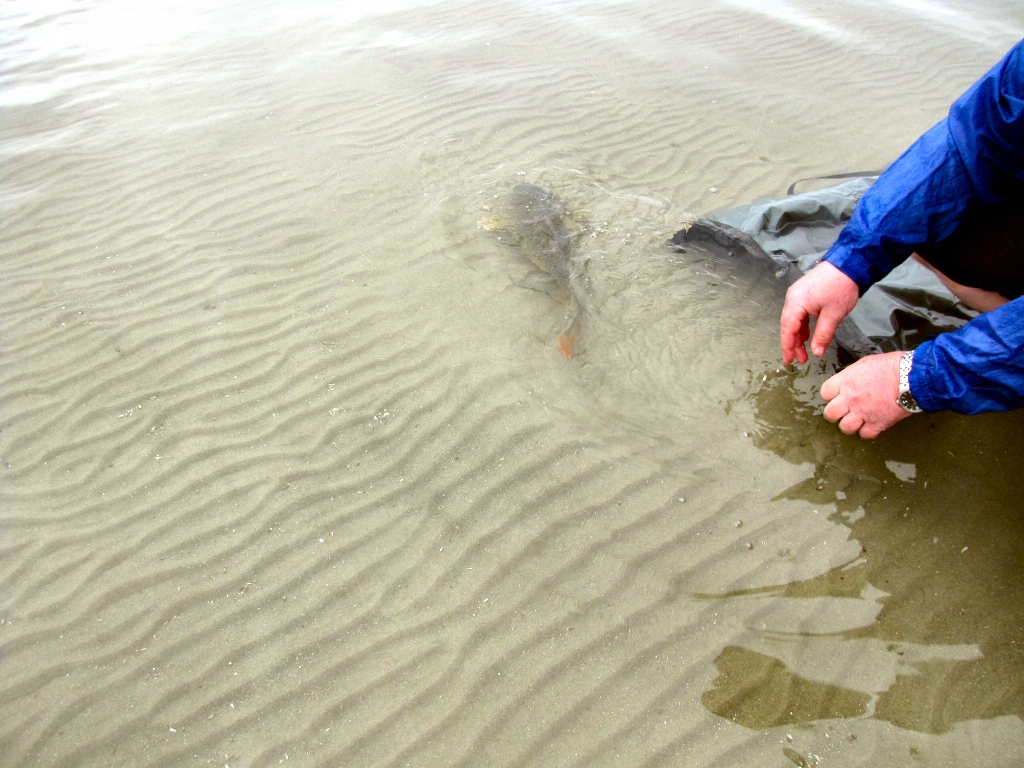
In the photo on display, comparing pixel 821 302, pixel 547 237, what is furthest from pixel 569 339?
pixel 821 302

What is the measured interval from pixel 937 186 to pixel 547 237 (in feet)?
6.59

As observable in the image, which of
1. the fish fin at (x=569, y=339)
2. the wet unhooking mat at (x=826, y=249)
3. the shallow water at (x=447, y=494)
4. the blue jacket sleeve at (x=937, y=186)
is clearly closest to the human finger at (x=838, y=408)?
the shallow water at (x=447, y=494)

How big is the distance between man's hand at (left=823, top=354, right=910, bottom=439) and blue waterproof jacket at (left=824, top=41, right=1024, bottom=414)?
0.28 feet

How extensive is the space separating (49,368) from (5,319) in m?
0.60

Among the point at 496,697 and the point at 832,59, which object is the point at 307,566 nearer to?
the point at 496,697

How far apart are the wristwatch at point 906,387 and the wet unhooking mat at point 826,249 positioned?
689mm

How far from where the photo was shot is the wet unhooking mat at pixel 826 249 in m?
2.95

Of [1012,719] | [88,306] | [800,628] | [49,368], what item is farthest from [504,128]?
[1012,719]

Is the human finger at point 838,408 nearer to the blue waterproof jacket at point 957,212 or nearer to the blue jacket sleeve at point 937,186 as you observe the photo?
the blue waterproof jacket at point 957,212

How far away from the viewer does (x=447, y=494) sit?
2.66m

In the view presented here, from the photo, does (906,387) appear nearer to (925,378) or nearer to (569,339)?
(925,378)

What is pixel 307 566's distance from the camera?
8.14 ft

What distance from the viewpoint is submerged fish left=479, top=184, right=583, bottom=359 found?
11.3 feet

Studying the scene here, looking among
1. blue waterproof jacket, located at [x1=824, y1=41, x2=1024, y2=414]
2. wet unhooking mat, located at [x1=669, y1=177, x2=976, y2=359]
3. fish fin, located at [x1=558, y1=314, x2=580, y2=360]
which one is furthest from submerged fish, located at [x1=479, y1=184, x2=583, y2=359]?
blue waterproof jacket, located at [x1=824, y1=41, x2=1024, y2=414]
